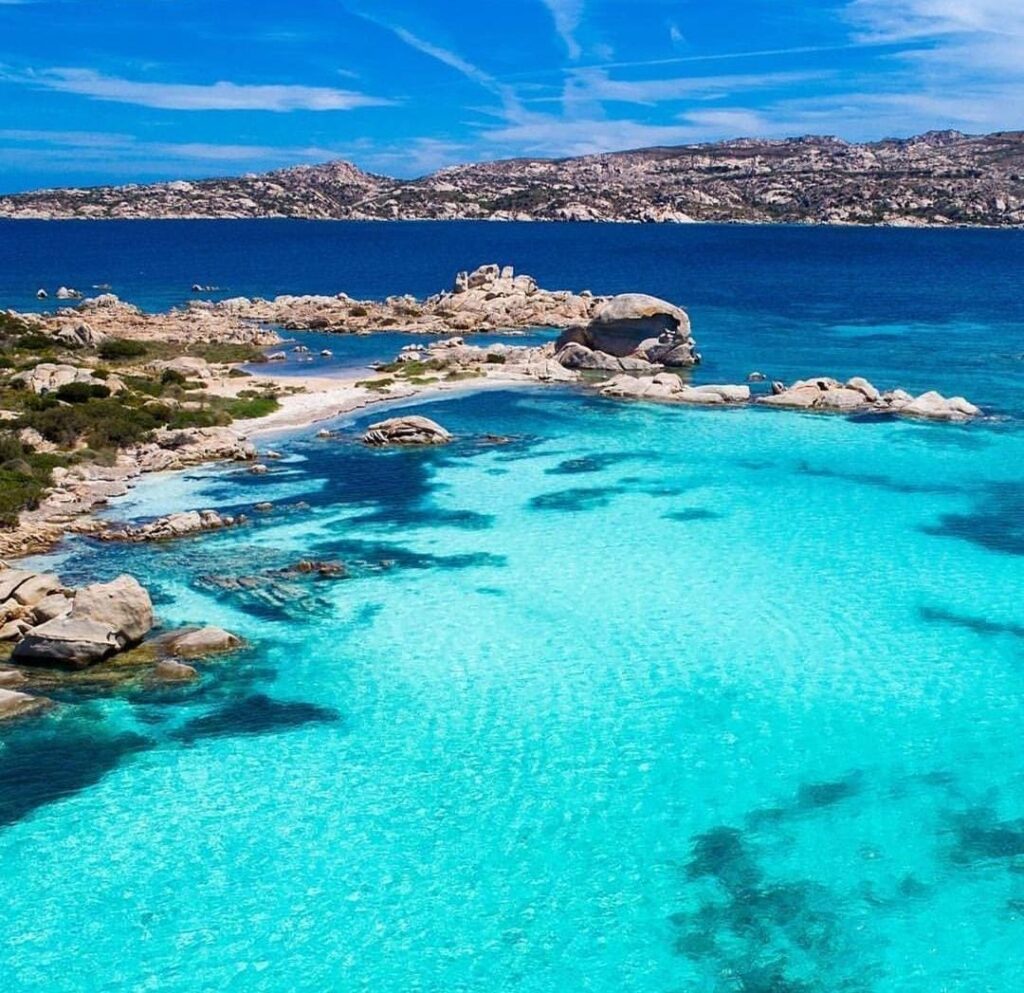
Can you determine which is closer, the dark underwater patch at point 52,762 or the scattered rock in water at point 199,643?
the dark underwater patch at point 52,762

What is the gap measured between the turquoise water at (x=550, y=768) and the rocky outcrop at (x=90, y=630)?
1.94m

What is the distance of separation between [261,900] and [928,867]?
37.4 feet

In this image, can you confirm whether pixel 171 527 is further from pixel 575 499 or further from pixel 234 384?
pixel 234 384

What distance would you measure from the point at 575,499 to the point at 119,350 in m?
36.5

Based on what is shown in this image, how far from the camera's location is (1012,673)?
26.1 meters

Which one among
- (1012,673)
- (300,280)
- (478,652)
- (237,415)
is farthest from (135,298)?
(1012,673)

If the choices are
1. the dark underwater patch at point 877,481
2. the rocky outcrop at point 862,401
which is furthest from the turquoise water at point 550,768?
the rocky outcrop at point 862,401

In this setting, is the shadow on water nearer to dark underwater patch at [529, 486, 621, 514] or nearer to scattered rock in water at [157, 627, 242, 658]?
dark underwater patch at [529, 486, 621, 514]

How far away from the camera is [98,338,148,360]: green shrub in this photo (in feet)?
211

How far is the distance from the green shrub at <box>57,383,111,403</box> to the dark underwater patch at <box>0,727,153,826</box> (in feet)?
95.0

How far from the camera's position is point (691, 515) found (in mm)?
38688

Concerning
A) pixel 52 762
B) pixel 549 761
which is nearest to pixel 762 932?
pixel 549 761

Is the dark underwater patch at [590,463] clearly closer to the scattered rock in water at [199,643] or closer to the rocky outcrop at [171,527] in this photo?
the rocky outcrop at [171,527]

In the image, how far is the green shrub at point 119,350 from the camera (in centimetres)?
6431
